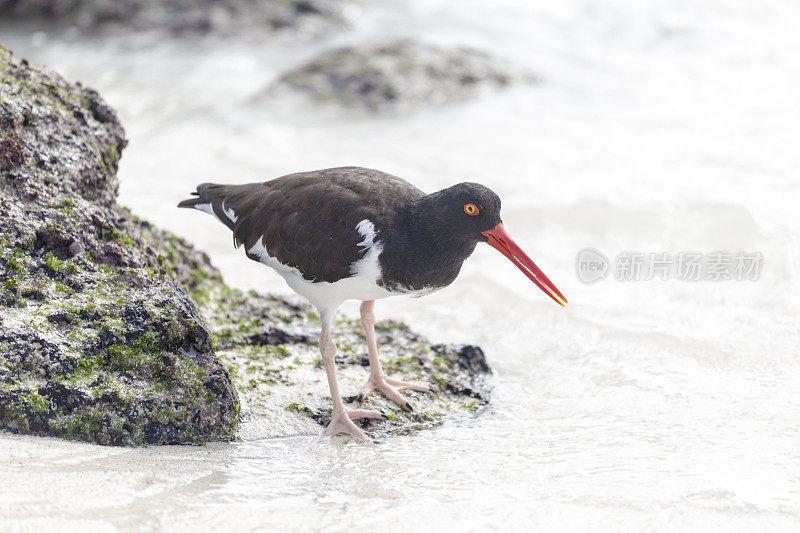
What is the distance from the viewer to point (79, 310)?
3.99 m

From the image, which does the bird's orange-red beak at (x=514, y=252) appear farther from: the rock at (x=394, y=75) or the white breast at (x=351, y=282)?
the rock at (x=394, y=75)

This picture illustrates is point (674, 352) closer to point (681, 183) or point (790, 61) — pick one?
point (681, 183)

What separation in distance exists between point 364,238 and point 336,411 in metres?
0.97

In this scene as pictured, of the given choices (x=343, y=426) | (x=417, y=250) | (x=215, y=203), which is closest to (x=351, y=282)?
(x=417, y=250)

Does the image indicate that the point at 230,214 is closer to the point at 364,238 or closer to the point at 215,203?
the point at 215,203

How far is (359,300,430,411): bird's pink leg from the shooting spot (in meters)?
4.87

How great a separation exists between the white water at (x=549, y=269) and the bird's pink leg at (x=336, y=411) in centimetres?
13

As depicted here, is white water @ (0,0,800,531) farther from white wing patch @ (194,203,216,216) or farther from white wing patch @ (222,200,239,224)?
white wing patch @ (194,203,216,216)

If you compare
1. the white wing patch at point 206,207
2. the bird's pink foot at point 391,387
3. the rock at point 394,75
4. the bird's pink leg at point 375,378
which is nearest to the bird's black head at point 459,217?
the bird's pink leg at point 375,378

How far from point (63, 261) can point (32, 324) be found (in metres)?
0.43

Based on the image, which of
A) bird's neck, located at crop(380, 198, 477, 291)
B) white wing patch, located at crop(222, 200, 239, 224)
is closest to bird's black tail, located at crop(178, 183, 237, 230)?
white wing patch, located at crop(222, 200, 239, 224)

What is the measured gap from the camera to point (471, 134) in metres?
10.4

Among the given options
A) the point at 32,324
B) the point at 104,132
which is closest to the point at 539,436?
the point at 32,324

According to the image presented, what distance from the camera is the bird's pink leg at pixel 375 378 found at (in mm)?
4871
